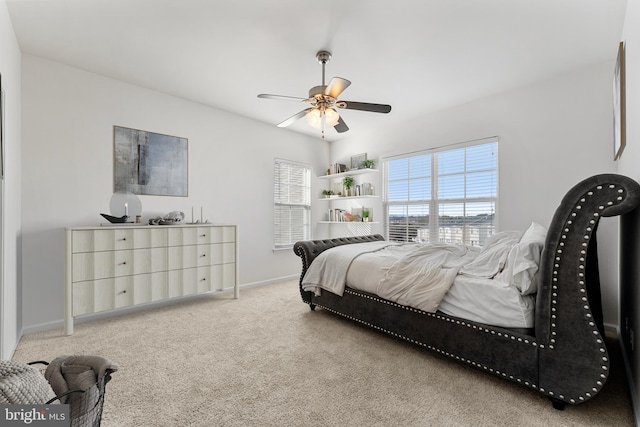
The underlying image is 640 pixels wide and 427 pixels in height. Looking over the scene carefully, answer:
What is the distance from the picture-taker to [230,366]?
2.17 metres

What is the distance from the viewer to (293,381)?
1.96 meters

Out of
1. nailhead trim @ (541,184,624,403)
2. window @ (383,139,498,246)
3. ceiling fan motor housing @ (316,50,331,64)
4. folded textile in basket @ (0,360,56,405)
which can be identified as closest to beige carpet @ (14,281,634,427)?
nailhead trim @ (541,184,624,403)

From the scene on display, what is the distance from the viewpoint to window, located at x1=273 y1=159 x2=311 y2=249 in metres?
5.14

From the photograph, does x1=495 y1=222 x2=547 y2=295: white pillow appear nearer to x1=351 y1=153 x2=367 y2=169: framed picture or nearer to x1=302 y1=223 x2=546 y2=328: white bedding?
x1=302 y1=223 x2=546 y2=328: white bedding

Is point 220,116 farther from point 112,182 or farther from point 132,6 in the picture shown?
point 132,6

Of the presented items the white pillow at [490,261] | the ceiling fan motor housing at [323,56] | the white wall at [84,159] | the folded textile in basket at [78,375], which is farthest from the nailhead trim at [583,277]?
the white wall at [84,159]

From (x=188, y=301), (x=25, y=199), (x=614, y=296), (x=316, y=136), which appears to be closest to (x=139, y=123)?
(x=25, y=199)

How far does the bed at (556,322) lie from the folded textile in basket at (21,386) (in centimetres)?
209

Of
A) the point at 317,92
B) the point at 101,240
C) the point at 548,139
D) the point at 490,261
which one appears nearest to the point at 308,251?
the point at 317,92

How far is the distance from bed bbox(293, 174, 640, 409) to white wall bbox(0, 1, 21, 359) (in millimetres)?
3059

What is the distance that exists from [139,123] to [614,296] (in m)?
5.52

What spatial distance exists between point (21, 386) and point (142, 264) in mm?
2787

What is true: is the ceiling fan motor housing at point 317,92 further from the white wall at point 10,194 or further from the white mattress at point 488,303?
the white wall at point 10,194

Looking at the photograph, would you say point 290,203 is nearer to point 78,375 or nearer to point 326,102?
point 326,102
